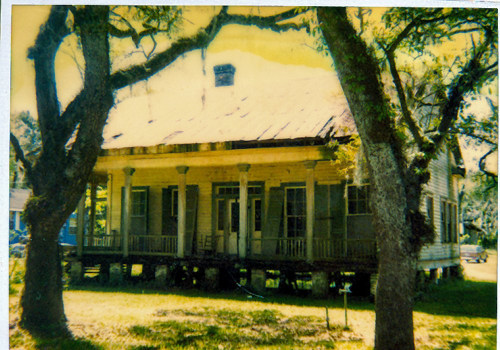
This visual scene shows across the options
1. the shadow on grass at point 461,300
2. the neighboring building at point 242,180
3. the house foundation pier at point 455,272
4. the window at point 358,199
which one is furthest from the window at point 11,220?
the house foundation pier at point 455,272

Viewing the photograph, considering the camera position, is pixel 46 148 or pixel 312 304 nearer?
pixel 46 148

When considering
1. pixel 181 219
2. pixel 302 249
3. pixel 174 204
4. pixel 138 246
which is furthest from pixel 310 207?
pixel 138 246

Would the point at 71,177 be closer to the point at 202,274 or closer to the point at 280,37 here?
the point at 280,37

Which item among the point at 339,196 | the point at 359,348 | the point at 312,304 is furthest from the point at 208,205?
the point at 359,348

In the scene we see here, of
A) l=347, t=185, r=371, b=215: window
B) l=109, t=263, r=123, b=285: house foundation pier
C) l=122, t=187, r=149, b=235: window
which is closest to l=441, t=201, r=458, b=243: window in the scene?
l=347, t=185, r=371, b=215: window

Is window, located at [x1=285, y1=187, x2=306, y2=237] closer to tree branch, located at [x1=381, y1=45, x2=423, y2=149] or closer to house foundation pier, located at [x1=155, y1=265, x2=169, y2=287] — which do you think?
house foundation pier, located at [x1=155, y1=265, x2=169, y2=287]

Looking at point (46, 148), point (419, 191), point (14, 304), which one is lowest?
point (14, 304)

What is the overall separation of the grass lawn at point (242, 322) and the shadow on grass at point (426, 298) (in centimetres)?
2

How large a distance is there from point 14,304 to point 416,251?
20.6ft

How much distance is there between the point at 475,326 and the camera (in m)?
8.49

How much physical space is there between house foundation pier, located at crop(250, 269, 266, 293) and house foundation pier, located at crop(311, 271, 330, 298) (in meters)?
1.26

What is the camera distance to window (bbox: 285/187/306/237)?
1310cm

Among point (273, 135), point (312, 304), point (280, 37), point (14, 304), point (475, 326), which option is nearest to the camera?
point (14, 304)

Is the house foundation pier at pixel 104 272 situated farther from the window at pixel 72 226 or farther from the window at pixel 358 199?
the window at pixel 358 199
